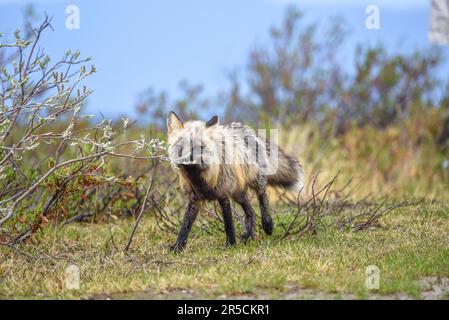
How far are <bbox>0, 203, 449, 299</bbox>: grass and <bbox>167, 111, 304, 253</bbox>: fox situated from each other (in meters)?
0.35

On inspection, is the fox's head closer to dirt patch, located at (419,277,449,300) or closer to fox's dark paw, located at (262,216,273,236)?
fox's dark paw, located at (262,216,273,236)

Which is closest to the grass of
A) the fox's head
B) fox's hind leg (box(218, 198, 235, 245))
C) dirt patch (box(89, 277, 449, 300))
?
dirt patch (box(89, 277, 449, 300))

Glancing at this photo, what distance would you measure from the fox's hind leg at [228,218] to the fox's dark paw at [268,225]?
0.62 metres

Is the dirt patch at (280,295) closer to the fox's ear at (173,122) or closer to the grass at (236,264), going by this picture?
the grass at (236,264)

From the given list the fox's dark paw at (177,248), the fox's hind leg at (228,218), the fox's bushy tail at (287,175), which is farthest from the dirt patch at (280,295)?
the fox's bushy tail at (287,175)

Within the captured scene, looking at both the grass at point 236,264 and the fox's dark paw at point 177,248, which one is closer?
the grass at point 236,264

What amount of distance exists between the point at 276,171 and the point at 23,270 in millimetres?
3065

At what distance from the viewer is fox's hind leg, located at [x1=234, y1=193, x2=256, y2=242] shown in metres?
7.93

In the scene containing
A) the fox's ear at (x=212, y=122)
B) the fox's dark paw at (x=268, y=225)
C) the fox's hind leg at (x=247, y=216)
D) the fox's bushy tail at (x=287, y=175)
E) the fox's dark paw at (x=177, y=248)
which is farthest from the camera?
the fox's bushy tail at (x=287, y=175)

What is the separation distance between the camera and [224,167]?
293 inches

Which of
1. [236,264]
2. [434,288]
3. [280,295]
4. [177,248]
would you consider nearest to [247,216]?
[177,248]

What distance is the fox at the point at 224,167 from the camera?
7039 mm

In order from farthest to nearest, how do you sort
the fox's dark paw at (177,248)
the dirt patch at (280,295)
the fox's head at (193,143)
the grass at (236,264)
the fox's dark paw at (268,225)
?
the fox's dark paw at (268,225), the fox's dark paw at (177,248), the fox's head at (193,143), the grass at (236,264), the dirt patch at (280,295)
